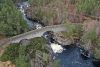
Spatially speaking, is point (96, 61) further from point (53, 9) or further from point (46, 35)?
point (53, 9)

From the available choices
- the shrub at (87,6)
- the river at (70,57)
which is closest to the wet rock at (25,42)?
the river at (70,57)

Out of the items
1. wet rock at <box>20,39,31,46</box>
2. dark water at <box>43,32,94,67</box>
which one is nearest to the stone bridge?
wet rock at <box>20,39,31,46</box>

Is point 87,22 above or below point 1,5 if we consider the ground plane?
below

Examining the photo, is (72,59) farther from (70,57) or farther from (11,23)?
(11,23)

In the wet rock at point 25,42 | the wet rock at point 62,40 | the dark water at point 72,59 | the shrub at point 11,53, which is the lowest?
the dark water at point 72,59

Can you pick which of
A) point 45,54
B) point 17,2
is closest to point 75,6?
point 17,2

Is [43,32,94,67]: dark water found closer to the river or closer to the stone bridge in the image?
the river

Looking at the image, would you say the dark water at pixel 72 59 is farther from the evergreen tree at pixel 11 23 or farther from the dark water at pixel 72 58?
the evergreen tree at pixel 11 23

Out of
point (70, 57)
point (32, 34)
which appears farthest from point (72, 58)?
point (32, 34)
